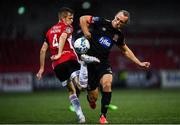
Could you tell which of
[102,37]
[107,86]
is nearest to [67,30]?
[102,37]

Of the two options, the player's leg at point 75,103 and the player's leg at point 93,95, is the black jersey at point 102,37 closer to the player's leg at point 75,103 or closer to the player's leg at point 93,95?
the player's leg at point 75,103

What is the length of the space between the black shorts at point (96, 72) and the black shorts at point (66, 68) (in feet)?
1.11

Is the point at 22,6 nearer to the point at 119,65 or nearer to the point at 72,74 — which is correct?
the point at 119,65

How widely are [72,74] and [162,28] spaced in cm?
2513

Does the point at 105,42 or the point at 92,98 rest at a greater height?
the point at 105,42

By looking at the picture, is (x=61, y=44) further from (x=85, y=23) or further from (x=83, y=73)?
(x=83, y=73)

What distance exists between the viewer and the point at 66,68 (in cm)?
1123

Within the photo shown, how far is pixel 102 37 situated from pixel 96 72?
75cm

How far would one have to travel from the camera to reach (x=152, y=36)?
35.1 meters

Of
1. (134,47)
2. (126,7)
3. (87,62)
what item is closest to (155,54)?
(134,47)

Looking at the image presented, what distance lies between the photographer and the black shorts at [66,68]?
1122 centimetres

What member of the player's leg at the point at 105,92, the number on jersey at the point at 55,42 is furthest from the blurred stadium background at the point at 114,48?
the player's leg at the point at 105,92

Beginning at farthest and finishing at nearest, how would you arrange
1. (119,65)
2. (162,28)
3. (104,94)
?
(162,28)
(119,65)
(104,94)

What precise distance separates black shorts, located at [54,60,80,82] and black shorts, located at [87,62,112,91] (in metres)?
0.34
